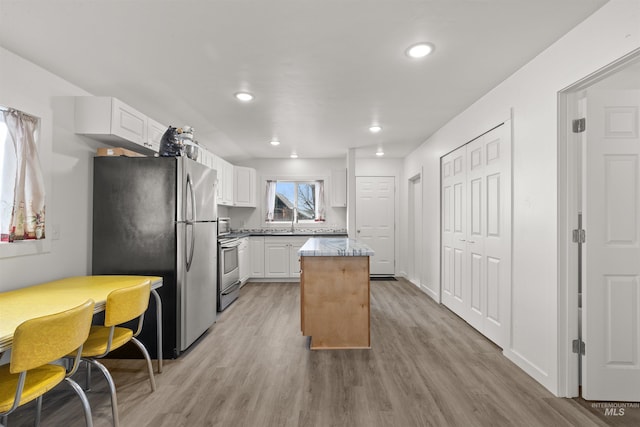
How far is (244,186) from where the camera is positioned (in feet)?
19.6

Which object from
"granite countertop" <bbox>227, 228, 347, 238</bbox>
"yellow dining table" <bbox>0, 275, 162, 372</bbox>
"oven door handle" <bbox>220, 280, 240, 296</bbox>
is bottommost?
"oven door handle" <bbox>220, 280, 240, 296</bbox>

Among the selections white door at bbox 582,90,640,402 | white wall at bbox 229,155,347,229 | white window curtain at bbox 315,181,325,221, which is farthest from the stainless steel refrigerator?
white window curtain at bbox 315,181,325,221

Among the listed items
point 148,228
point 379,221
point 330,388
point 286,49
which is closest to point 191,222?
point 148,228

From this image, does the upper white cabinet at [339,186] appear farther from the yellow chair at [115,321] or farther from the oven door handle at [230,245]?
the yellow chair at [115,321]

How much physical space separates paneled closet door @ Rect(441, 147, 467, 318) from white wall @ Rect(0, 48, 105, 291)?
155 inches

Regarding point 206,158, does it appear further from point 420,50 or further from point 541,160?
point 541,160

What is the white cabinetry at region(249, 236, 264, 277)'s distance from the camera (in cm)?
571

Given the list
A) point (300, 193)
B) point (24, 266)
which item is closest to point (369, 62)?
point (24, 266)

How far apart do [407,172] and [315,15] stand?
453 cm

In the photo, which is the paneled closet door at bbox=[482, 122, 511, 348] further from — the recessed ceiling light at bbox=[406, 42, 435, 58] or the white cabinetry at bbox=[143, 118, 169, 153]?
the white cabinetry at bbox=[143, 118, 169, 153]

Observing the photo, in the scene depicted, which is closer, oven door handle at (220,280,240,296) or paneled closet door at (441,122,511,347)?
paneled closet door at (441,122,511,347)

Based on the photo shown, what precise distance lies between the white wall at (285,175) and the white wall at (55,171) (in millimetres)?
3635

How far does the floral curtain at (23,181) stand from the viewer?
2148mm

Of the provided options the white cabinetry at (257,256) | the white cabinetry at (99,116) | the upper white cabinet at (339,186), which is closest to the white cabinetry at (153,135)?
the white cabinetry at (99,116)
